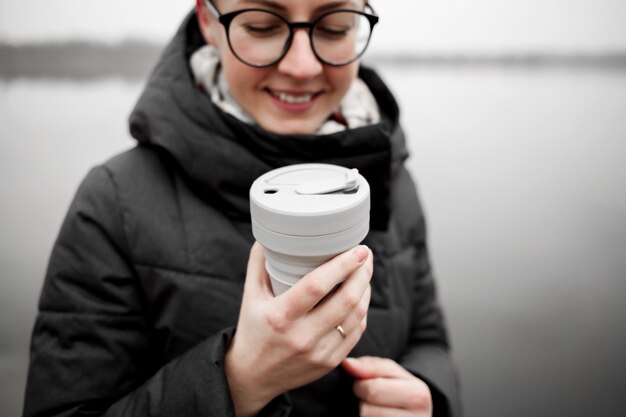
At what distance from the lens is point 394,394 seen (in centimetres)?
57

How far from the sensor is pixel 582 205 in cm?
195

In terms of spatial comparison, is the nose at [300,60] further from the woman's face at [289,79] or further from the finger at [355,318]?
the finger at [355,318]

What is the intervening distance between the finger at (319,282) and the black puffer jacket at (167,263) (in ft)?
0.52

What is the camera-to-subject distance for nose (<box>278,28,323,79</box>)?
54 cm

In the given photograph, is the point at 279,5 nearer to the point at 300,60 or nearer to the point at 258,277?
the point at 300,60

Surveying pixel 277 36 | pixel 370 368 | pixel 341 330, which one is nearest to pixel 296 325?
pixel 341 330

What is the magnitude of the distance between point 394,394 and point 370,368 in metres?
0.04

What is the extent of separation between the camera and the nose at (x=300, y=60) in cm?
54

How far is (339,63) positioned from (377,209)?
0.23 metres

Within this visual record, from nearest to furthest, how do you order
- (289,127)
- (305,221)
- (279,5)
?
(305,221) < (279,5) < (289,127)

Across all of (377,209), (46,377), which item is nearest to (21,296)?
(46,377)

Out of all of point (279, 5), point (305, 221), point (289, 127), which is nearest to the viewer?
point (305, 221)

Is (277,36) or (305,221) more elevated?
(277,36)

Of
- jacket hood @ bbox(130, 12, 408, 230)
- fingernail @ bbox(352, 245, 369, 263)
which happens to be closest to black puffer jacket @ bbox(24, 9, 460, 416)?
jacket hood @ bbox(130, 12, 408, 230)
